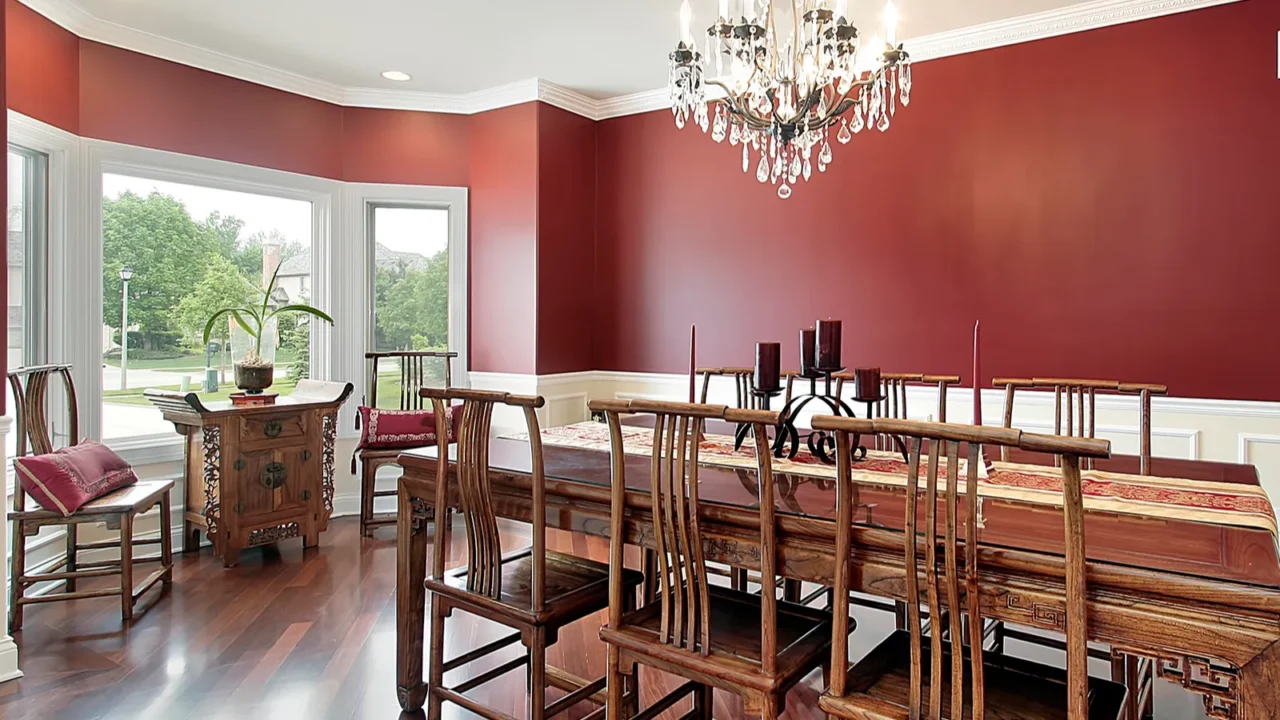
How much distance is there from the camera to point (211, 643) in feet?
9.41

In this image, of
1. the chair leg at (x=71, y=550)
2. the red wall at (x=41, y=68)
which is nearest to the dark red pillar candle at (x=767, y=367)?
the chair leg at (x=71, y=550)

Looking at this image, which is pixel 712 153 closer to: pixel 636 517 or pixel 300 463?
pixel 300 463

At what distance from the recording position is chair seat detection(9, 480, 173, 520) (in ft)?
9.75

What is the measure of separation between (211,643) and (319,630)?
37cm

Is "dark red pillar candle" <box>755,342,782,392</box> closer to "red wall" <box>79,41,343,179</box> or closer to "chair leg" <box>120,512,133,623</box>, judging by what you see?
"chair leg" <box>120,512,133,623</box>

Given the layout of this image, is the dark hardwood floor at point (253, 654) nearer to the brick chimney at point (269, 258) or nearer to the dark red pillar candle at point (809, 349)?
the dark red pillar candle at point (809, 349)

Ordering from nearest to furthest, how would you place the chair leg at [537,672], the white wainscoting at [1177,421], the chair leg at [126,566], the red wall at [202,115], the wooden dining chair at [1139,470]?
the chair leg at [537,672], the wooden dining chair at [1139,470], the chair leg at [126,566], the white wainscoting at [1177,421], the red wall at [202,115]

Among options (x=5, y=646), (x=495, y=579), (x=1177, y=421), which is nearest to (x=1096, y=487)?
(x=495, y=579)

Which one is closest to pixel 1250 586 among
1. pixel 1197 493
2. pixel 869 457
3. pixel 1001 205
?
pixel 1197 493

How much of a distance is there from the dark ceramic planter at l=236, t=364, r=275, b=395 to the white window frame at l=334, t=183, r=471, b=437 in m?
0.81

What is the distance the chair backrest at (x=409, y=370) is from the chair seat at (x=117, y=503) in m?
1.48

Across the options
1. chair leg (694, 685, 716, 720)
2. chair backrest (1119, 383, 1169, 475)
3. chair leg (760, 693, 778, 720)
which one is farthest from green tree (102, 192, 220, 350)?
chair backrest (1119, 383, 1169, 475)

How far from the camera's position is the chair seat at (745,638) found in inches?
65.5

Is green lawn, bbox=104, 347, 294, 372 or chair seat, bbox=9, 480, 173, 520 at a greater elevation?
green lawn, bbox=104, 347, 294, 372
